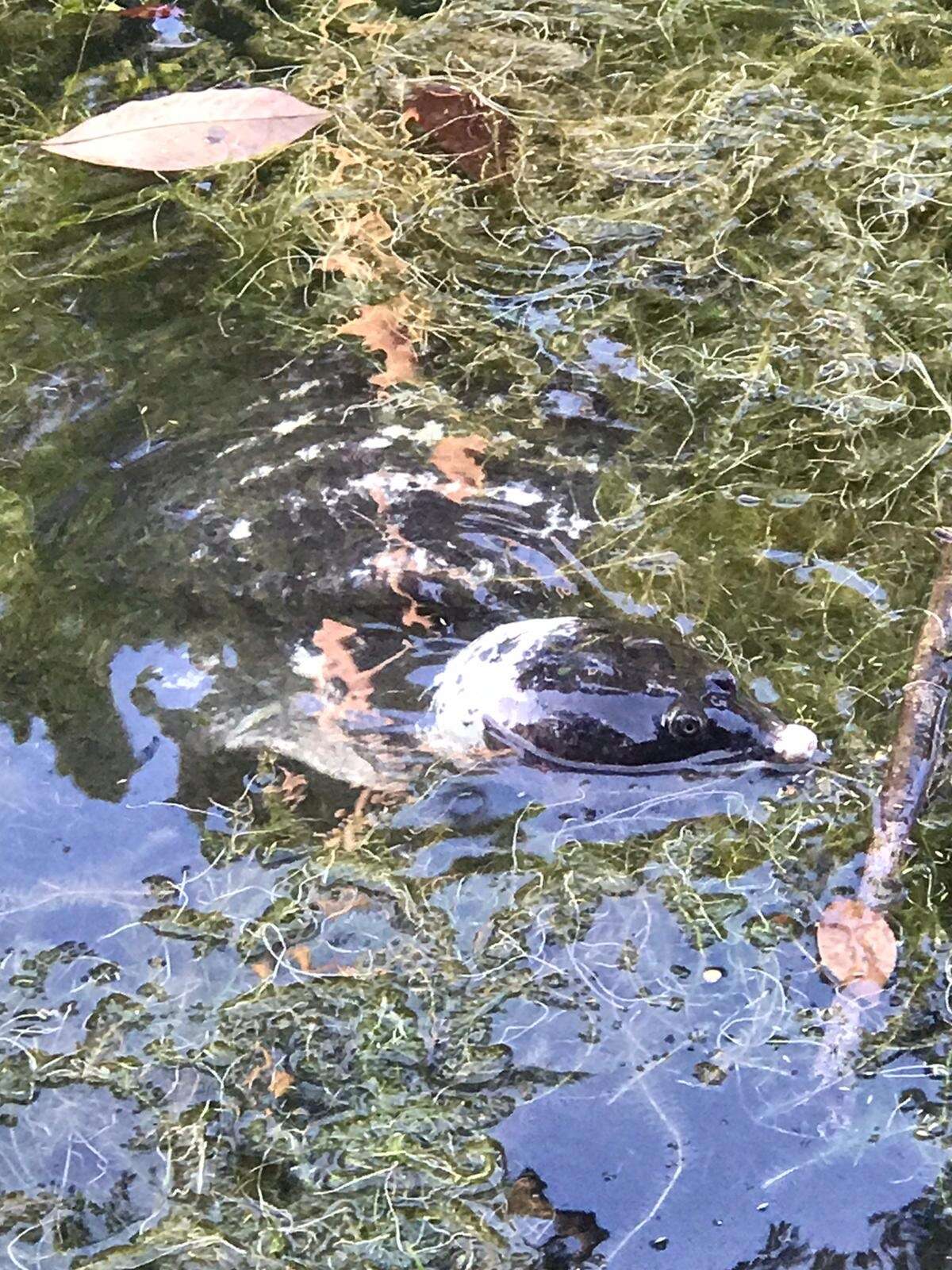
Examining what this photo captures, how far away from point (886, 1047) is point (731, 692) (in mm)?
730

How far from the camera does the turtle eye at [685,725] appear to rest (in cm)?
239

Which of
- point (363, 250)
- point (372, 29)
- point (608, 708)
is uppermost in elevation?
point (372, 29)

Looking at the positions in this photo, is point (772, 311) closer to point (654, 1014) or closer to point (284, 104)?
point (284, 104)

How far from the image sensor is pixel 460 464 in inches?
117

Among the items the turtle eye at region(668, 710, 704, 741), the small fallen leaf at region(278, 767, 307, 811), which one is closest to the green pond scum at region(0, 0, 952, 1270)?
the small fallen leaf at region(278, 767, 307, 811)

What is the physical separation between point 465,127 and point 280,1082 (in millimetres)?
2903

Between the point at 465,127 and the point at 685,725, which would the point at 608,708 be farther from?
the point at 465,127

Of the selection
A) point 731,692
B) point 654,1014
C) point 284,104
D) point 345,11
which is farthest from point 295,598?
point 345,11

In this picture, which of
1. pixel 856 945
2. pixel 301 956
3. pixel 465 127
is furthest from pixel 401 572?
pixel 465 127

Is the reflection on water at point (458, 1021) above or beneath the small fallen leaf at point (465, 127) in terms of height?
beneath

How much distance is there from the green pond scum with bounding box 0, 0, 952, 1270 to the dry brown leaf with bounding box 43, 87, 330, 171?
0.07m

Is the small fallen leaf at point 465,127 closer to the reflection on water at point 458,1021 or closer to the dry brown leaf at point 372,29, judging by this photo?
the dry brown leaf at point 372,29

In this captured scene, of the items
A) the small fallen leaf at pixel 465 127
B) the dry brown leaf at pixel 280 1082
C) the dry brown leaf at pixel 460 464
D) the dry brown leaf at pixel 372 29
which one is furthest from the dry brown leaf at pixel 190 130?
the dry brown leaf at pixel 280 1082

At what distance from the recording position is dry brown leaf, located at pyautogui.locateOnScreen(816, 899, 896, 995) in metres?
2.12
